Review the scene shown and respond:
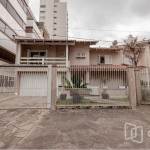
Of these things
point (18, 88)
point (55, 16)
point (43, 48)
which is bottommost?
point (18, 88)

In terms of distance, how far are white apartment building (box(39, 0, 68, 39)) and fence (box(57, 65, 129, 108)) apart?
50437 mm

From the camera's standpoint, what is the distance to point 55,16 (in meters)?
55.3

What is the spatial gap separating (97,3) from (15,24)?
41.8 feet

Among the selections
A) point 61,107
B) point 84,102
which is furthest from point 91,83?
point 61,107

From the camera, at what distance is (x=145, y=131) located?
3.70 metres

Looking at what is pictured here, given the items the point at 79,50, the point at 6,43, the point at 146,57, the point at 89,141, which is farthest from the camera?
the point at 146,57

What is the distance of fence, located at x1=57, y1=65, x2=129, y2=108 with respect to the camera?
6691mm

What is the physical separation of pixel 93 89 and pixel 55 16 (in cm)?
5823

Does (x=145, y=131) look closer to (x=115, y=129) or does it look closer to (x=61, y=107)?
(x=115, y=129)

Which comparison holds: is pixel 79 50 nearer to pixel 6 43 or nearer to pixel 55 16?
pixel 6 43

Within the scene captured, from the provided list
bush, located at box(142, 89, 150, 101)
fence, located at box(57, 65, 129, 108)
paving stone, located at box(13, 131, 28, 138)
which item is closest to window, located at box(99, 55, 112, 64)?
fence, located at box(57, 65, 129, 108)

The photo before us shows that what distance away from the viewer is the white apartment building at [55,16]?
53219mm

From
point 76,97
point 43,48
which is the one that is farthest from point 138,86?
point 43,48

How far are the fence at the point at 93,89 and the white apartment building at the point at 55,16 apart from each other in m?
50.4
